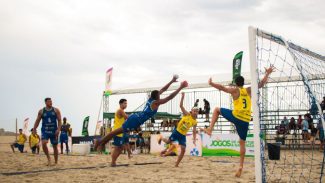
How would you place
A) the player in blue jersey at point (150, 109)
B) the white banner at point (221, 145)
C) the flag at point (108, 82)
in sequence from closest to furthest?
1. the player in blue jersey at point (150, 109)
2. the white banner at point (221, 145)
3. the flag at point (108, 82)

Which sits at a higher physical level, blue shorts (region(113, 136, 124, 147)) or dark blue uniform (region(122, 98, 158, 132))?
dark blue uniform (region(122, 98, 158, 132))

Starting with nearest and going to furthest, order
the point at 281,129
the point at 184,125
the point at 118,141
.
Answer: the point at 118,141 < the point at 184,125 < the point at 281,129

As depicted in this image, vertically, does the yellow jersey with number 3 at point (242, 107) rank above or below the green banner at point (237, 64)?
below

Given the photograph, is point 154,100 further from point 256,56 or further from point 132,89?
point 132,89

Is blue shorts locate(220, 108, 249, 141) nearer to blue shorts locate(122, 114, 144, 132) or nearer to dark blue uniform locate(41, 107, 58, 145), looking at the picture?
blue shorts locate(122, 114, 144, 132)

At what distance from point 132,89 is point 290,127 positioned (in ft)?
35.4

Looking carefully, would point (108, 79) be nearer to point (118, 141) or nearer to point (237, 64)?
point (237, 64)

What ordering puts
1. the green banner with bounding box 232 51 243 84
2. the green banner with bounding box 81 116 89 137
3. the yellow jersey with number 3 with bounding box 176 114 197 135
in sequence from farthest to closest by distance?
the green banner with bounding box 81 116 89 137 < the green banner with bounding box 232 51 243 84 < the yellow jersey with number 3 with bounding box 176 114 197 135

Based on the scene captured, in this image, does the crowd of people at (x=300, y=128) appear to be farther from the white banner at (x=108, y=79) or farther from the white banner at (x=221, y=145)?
the white banner at (x=108, y=79)

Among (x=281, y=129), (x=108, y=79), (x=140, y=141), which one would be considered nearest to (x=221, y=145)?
(x=281, y=129)

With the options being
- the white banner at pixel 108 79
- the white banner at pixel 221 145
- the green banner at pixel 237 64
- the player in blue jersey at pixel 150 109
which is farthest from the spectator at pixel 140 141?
the player in blue jersey at pixel 150 109

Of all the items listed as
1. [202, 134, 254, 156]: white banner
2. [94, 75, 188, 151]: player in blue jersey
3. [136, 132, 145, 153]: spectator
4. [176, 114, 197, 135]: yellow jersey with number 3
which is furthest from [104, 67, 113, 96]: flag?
[94, 75, 188, 151]: player in blue jersey

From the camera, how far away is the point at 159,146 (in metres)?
19.5

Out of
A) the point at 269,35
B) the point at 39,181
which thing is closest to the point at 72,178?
the point at 39,181
